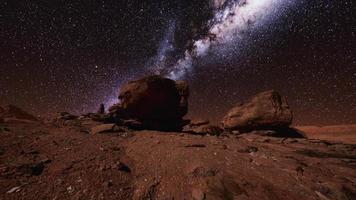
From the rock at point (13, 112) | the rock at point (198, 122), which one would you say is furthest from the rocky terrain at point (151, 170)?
the rock at point (198, 122)

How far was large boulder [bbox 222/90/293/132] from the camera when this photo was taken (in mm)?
19141

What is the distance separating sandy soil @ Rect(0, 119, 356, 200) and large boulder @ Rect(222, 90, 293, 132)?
31.6ft

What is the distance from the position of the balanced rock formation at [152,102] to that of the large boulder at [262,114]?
677 centimetres

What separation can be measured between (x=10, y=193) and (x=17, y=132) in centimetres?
591

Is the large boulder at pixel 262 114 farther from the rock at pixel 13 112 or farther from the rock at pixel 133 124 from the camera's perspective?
the rock at pixel 13 112

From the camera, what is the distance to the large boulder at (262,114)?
19.1 metres

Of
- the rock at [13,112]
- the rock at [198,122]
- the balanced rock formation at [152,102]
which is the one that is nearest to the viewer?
the rock at [13,112]

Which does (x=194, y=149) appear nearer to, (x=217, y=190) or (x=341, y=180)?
(x=217, y=190)

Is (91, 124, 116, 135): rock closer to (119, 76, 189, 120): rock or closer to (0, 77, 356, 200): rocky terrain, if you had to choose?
(0, 77, 356, 200): rocky terrain

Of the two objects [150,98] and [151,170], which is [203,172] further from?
[150,98]

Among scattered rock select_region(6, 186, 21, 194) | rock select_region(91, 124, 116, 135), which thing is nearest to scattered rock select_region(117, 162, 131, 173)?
scattered rock select_region(6, 186, 21, 194)

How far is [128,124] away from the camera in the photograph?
1493cm

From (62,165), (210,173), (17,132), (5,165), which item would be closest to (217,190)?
(210,173)

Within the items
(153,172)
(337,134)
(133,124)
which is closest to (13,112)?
(133,124)
